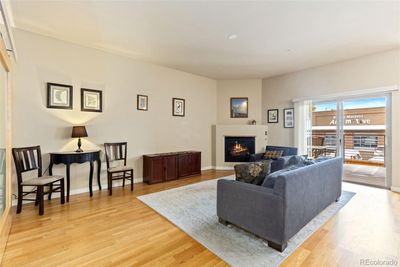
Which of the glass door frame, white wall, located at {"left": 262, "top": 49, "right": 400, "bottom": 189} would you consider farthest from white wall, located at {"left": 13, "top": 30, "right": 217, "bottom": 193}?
the glass door frame

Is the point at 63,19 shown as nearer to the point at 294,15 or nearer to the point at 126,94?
the point at 126,94

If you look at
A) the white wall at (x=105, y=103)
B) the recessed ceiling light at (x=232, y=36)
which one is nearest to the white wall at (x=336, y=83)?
the white wall at (x=105, y=103)

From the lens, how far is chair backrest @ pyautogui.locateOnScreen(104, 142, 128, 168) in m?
4.04

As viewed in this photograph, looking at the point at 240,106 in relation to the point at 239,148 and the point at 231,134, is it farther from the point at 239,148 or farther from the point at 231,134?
the point at 239,148

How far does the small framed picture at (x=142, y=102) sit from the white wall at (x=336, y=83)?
11.9ft

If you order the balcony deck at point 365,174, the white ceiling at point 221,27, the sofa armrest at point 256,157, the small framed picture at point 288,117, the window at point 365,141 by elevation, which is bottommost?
the balcony deck at point 365,174

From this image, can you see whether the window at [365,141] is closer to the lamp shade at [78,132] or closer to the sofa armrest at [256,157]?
the sofa armrest at [256,157]

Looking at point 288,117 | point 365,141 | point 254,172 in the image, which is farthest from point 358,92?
point 254,172

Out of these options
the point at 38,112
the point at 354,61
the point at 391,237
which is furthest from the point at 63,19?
the point at 354,61

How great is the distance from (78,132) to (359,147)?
19.5 feet

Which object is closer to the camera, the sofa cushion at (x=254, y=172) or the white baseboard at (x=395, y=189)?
the sofa cushion at (x=254, y=172)

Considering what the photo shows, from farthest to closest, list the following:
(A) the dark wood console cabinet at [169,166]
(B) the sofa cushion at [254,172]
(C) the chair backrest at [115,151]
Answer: (A) the dark wood console cabinet at [169,166]
(C) the chair backrest at [115,151]
(B) the sofa cushion at [254,172]

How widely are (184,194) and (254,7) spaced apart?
10.5 ft

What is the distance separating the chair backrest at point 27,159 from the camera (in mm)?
2873
